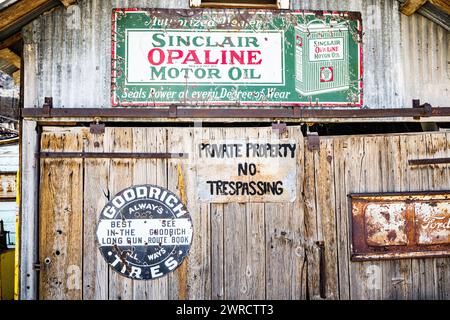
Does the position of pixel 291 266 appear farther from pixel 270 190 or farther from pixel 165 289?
pixel 165 289

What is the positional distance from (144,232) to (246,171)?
1.18m

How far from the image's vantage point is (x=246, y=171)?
456cm

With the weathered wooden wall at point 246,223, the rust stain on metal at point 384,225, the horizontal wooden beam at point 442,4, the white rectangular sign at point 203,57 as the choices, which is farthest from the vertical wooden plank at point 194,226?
the horizontal wooden beam at point 442,4

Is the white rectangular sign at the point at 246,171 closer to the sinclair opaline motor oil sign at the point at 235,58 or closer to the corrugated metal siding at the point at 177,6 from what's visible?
the sinclair opaline motor oil sign at the point at 235,58

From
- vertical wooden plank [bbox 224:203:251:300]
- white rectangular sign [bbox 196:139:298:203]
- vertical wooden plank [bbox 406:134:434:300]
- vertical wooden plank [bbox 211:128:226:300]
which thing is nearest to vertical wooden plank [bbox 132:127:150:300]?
white rectangular sign [bbox 196:139:298:203]

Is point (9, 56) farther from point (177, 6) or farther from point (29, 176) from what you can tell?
point (177, 6)

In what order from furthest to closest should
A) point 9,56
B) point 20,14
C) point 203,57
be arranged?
point 9,56, point 203,57, point 20,14

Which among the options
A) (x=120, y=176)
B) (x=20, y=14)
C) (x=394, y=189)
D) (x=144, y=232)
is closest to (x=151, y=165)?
(x=120, y=176)

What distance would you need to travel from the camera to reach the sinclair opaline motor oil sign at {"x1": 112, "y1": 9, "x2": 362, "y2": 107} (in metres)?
4.52

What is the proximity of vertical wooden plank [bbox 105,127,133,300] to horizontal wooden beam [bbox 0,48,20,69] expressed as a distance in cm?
146

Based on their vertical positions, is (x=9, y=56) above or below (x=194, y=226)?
above

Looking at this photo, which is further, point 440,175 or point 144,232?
point 440,175

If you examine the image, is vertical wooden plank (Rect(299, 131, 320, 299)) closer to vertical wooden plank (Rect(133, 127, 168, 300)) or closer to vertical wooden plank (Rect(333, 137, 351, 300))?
vertical wooden plank (Rect(333, 137, 351, 300))

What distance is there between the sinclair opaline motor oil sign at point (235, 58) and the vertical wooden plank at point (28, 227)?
1.08 meters
